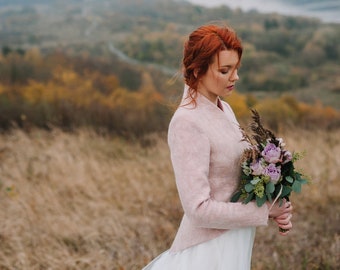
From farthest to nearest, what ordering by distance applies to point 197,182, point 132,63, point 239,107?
point 132,63, point 239,107, point 197,182

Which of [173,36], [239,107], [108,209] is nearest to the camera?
[108,209]

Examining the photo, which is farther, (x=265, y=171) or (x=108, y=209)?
(x=108, y=209)

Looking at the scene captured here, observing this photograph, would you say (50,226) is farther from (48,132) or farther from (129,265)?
(48,132)

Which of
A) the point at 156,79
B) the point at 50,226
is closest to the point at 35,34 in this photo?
the point at 156,79

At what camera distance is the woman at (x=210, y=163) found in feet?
4.69

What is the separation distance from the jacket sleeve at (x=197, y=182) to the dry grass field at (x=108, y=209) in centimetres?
189

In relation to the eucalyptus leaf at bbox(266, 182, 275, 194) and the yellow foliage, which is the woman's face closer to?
the eucalyptus leaf at bbox(266, 182, 275, 194)

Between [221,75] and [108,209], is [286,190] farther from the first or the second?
[108,209]

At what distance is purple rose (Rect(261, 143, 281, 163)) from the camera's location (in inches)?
56.6

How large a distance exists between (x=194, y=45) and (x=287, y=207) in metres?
0.61

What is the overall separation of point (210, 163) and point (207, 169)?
6 centimetres

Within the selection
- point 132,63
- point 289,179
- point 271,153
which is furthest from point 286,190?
point 132,63

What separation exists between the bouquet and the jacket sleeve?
57mm

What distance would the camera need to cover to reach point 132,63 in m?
13.8
